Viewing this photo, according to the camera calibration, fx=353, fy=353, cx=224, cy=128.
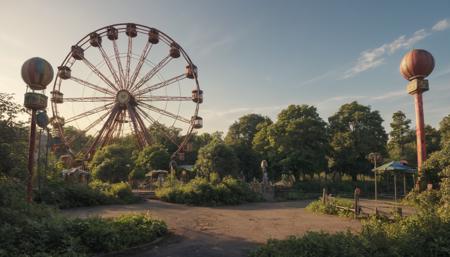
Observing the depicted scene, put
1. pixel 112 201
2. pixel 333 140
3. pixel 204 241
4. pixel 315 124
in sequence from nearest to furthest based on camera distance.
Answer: pixel 204 241 → pixel 112 201 → pixel 315 124 → pixel 333 140

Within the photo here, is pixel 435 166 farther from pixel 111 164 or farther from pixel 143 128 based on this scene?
pixel 143 128

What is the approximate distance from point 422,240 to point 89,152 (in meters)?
32.2

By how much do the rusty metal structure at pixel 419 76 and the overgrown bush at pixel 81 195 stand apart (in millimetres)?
16529

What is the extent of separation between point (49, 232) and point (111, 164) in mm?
25909

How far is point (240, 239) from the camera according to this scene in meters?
11.0

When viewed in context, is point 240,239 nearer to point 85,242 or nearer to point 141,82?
point 85,242

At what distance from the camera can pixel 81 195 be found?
800 inches

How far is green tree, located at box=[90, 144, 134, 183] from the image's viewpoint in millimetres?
32812

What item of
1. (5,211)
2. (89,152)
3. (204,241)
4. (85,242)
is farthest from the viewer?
(89,152)

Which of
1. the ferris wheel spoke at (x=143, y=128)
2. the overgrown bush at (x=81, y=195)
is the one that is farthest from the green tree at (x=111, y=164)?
the overgrown bush at (x=81, y=195)

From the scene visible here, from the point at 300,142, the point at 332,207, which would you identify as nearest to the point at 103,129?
the point at 300,142

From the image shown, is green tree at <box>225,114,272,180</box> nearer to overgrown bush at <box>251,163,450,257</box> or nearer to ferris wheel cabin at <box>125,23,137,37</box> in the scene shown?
ferris wheel cabin at <box>125,23,137,37</box>

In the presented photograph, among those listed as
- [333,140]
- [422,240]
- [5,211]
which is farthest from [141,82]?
[422,240]

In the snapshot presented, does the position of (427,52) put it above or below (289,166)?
above
